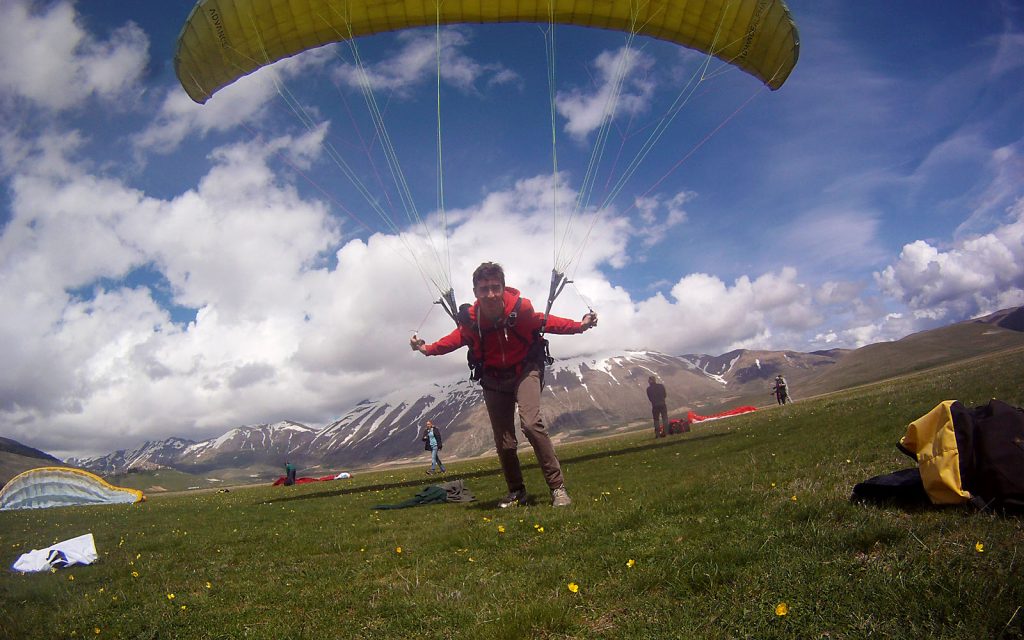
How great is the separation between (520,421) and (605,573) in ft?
15.2

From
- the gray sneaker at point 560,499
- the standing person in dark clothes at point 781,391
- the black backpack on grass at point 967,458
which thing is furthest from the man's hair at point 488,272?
the standing person in dark clothes at point 781,391

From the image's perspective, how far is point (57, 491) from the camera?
33469 mm

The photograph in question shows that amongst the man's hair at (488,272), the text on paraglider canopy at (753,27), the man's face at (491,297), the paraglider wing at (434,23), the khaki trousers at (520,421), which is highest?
the paraglider wing at (434,23)

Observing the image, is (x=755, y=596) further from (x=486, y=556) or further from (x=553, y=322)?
(x=553, y=322)

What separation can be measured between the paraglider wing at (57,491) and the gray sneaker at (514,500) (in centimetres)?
3308

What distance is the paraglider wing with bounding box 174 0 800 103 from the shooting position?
1263 centimetres

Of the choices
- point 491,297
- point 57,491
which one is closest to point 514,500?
point 491,297

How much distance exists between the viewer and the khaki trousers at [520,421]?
29.8 ft

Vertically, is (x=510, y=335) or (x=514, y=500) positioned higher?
(x=510, y=335)

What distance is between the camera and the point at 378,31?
14.0 metres

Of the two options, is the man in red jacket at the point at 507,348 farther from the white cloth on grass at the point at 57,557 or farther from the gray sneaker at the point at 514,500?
the white cloth on grass at the point at 57,557

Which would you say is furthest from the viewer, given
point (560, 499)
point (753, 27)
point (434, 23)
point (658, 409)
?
point (658, 409)

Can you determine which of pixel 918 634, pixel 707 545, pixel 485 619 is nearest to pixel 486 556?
pixel 485 619

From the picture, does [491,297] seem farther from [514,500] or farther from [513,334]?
[514,500]
